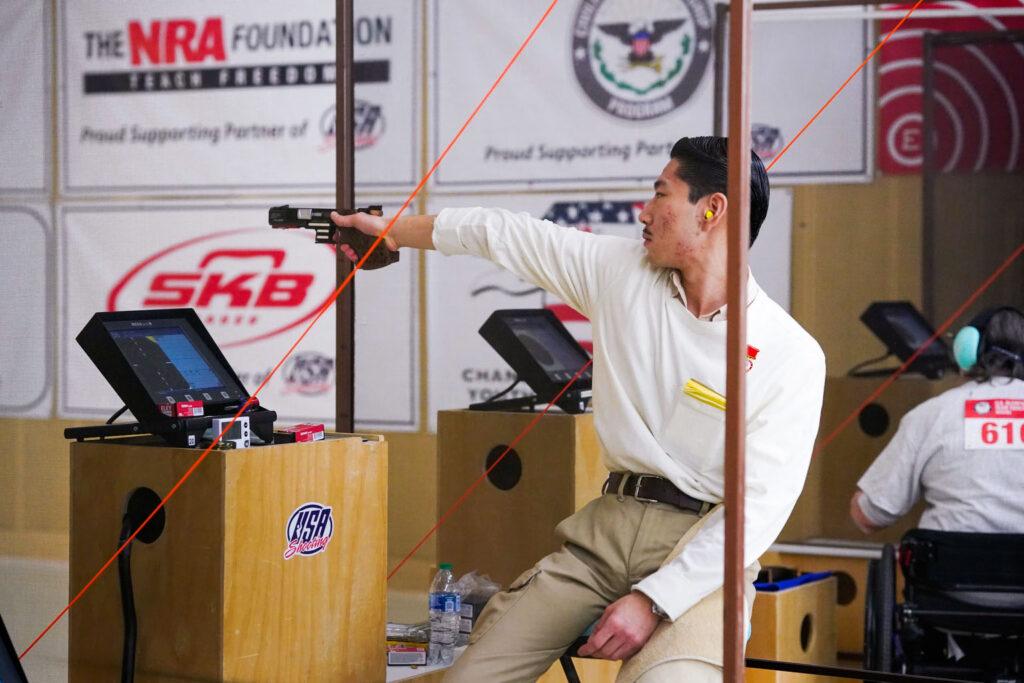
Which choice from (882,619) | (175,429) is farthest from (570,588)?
(882,619)

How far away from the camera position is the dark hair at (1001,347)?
369 cm

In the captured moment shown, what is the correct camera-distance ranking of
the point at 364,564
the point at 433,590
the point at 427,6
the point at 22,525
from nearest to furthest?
the point at 364,564 < the point at 433,590 < the point at 22,525 < the point at 427,6

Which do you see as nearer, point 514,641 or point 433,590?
point 514,641

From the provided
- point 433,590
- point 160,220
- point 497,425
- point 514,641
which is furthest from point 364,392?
point 514,641

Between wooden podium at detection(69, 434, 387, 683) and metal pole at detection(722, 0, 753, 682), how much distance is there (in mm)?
802

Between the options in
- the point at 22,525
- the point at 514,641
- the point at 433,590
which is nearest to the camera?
the point at 514,641

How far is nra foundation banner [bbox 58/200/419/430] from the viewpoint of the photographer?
5.14 metres

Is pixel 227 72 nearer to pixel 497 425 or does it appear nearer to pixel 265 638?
pixel 497 425

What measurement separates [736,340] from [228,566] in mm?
889

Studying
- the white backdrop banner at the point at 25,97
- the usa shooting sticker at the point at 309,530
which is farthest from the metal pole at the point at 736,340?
the white backdrop banner at the point at 25,97

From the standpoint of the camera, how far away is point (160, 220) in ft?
17.5

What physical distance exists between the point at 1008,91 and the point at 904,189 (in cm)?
47

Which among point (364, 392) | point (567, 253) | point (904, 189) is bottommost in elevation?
point (364, 392)

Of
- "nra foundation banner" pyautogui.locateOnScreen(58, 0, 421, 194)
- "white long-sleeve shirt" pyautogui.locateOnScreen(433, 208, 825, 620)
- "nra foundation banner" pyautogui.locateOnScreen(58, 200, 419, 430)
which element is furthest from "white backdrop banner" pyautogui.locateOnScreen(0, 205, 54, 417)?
"white long-sleeve shirt" pyautogui.locateOnScreen(433, 208, 825, 620)
